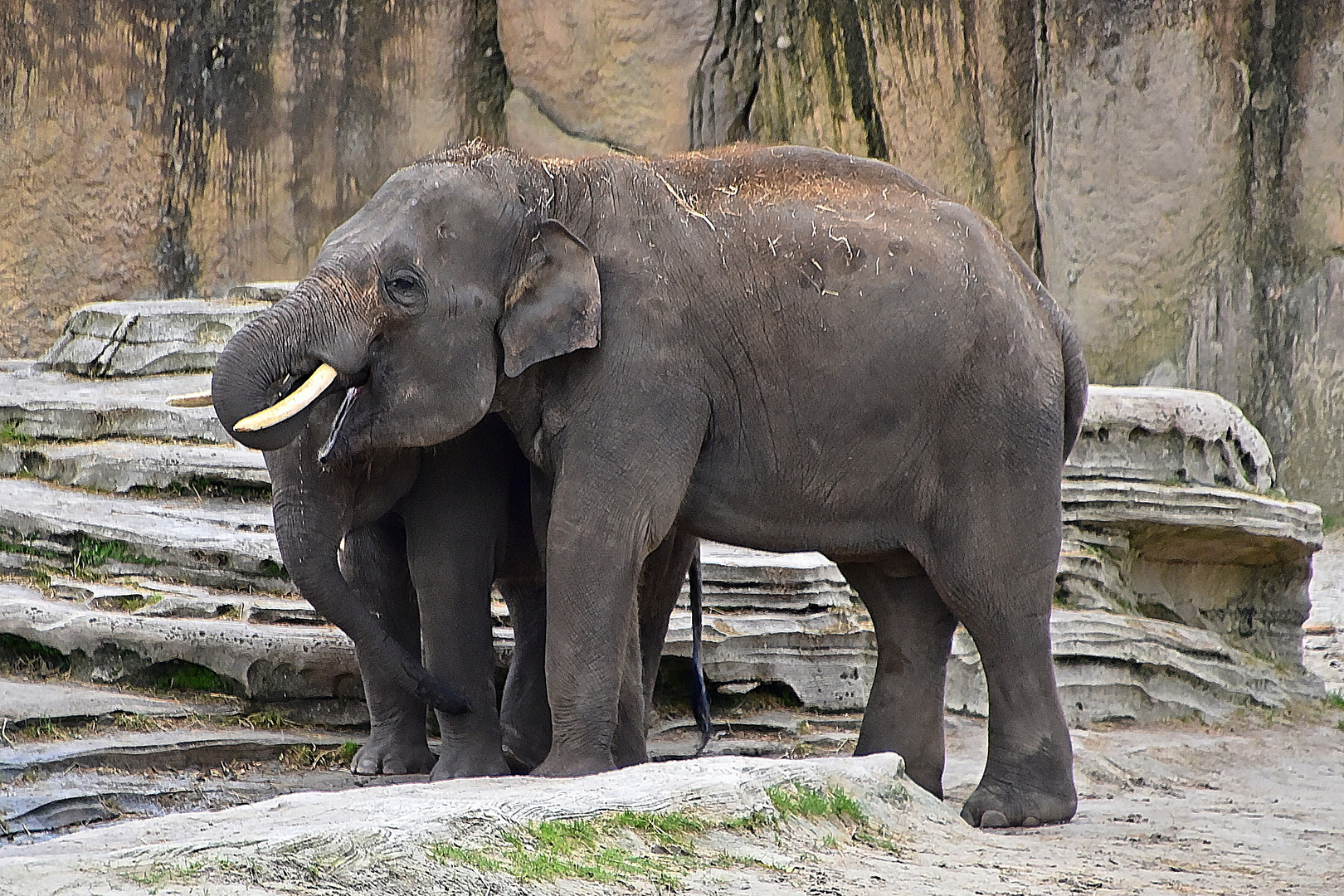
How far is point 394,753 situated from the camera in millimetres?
6168

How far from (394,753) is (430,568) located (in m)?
0.75

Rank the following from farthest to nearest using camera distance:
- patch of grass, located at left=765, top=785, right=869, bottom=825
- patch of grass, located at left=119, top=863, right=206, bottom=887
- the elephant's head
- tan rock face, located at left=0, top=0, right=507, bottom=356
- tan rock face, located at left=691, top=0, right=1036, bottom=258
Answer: tan rock face, located at left=0, top=0, right=507, bottom=356, tan rock face, located at left=691, top=0, right=1036, bottom=258, the elephant's head, patch of grass, located at left=765, top=785, right=869, bottom=825, patch of grass, located at left=119, top=863, right=206, bottom=887

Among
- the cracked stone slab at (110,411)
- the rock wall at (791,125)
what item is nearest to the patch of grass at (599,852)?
the cracked stone slab at (110,411)

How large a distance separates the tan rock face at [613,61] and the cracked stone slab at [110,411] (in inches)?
220

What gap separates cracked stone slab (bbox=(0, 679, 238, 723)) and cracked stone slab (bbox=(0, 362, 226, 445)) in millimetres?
1920

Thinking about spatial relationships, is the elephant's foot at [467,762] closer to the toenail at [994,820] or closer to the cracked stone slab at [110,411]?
the toenail at [994,820]

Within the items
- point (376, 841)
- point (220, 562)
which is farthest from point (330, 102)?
point (376, 841)

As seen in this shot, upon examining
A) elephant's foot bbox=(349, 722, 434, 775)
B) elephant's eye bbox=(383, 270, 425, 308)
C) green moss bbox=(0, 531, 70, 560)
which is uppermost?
elephant's eye bbox=(383, 270, 425, 308)

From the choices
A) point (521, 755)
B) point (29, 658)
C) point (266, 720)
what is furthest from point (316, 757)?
point (29, 658)

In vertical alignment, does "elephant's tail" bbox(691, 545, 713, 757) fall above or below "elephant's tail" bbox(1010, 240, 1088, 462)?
below

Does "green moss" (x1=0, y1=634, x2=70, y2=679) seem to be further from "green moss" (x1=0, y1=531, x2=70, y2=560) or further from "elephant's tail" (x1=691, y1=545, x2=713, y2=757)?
"elephant's tail" (x1=691, y1=545, x2=713, y2=757)

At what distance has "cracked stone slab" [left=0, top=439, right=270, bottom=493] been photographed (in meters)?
8.00

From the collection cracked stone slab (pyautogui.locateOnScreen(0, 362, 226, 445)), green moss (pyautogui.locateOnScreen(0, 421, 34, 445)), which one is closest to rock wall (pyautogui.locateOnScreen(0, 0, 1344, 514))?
cracked stone slab (pyautogui.locateOnScreen(0, 362, 226, 445))

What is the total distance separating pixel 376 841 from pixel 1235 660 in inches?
239
